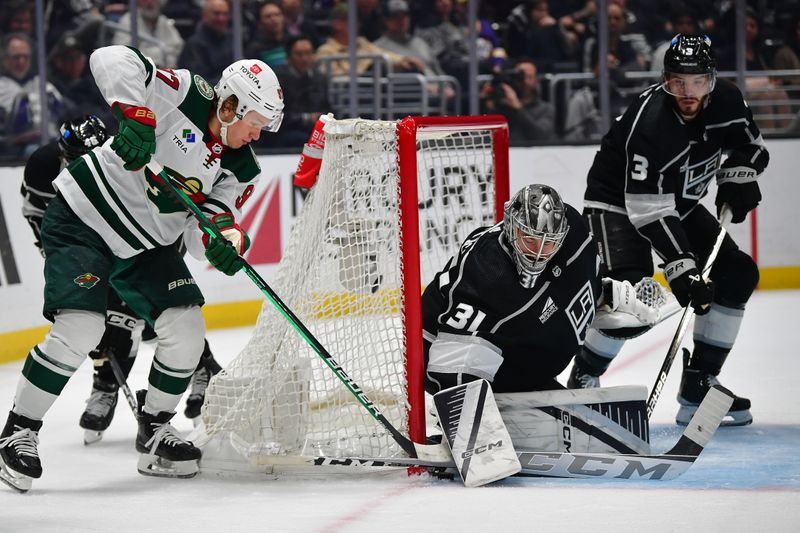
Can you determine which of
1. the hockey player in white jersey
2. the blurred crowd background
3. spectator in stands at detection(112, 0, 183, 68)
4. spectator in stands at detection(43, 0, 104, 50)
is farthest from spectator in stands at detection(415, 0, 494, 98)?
the hockey player in white jersey

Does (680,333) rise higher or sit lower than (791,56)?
lower

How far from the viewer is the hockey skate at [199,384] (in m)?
3.68

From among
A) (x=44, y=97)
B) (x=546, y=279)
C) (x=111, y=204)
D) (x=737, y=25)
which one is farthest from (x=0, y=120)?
(x=737, y=25)

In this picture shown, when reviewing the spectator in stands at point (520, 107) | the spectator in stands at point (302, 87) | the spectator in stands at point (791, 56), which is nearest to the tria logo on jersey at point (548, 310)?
the spectator in stands at point (302, 87)

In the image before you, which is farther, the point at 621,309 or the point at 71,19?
the point at 71,19

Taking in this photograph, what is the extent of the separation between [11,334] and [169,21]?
203 cm

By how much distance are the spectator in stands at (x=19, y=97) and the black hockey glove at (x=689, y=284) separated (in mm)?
3378

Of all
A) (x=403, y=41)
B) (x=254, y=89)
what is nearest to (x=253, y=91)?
(x=254, y=89)

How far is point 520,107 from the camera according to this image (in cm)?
655

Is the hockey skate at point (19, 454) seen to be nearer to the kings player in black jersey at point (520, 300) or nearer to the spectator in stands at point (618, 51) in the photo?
the kings player in black jersey at point (520, 300)

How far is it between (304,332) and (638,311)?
2.77 ft

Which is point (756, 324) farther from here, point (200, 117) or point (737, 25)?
point (200, 117)

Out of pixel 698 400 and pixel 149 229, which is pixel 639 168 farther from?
pixel 149 229

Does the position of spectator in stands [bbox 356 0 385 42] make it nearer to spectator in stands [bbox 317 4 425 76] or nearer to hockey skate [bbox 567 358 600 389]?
spectator in stands [bbox 317 4 425 76]
